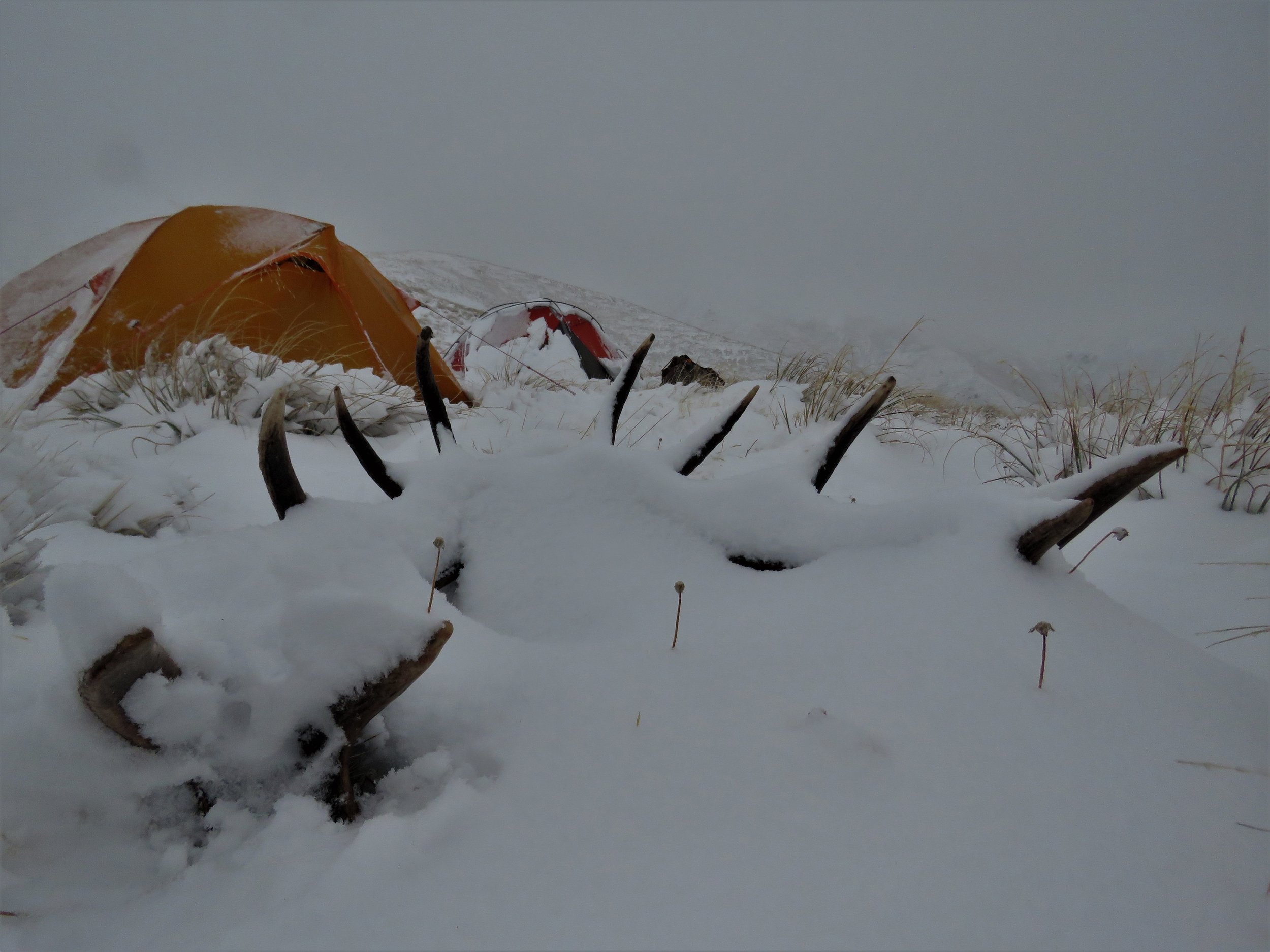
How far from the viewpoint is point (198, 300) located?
334 cm

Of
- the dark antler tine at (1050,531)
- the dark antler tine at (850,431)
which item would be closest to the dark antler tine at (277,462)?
the dark antler tine at (850,431)

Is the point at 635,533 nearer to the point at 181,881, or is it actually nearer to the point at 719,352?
the point at 181,881

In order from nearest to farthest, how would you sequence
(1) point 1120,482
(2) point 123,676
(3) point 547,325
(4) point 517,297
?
(2) point 123,676 → (1) point 1120,482 → (3) point 547,325 → (4) point 517,297

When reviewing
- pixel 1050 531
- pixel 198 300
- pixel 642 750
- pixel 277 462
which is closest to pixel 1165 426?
pixel 1050 531

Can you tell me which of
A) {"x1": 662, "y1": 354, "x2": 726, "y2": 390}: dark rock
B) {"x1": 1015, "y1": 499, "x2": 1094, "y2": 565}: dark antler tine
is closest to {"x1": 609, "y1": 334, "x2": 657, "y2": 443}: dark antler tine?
{"x1": 1015, "y1": 499, "x2": 1094, "y2": 565}: dark antler tine

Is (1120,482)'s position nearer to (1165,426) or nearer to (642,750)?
(642,750)

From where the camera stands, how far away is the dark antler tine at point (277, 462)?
2.05 ft

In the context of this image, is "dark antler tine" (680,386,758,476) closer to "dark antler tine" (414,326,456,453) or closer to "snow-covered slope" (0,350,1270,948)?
"snow-covered slope" (0,350,1270,948)

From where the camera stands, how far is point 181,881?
436 mm

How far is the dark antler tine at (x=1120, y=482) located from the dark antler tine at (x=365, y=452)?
967 millimetres

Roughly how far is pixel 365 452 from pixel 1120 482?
108 centimetres

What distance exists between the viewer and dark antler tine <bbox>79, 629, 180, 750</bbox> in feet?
1.30

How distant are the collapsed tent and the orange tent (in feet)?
7.37

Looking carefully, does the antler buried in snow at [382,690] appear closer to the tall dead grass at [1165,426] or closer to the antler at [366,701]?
the antler at [366,701]
